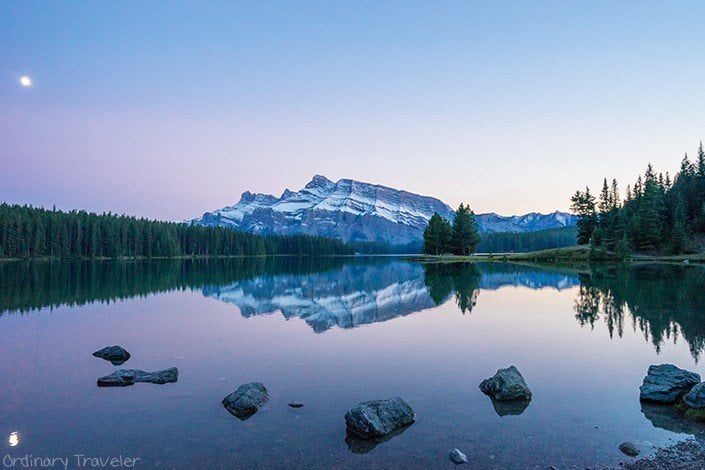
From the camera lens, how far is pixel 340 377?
70.3 ft

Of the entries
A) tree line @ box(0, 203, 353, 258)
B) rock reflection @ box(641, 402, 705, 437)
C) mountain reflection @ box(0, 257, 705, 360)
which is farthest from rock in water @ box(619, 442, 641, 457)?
tree line @ box(0, 203, 353, 258)

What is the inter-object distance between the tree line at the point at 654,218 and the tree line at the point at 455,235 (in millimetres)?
35995

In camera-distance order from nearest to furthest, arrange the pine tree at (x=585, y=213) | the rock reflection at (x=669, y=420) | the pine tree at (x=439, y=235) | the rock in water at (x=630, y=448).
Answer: the rock in water at (x=630, y=448), the rock reflection at (x=669, y=420), the pine tree at (x=585, y=213), the pine tree at (x=439, y=235)

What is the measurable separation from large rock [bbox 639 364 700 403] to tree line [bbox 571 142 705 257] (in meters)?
114

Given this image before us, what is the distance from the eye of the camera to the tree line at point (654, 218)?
11800 cm

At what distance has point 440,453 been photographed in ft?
44.5

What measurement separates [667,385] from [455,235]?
140 meters

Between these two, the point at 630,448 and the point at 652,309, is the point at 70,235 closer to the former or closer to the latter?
the point at 652,309

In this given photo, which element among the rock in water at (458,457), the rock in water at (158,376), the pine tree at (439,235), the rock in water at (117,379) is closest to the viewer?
the rock in water at (458,457)

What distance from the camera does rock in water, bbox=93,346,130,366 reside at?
25.1 meters

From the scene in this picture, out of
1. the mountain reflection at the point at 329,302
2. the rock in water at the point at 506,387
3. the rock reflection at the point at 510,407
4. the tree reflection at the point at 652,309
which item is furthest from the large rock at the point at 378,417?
the tree reflection at the point at 652,309

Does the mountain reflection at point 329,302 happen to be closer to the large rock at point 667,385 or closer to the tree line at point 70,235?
the large rock at point 667,385

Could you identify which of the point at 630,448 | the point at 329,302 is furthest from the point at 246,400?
the point at 329,302

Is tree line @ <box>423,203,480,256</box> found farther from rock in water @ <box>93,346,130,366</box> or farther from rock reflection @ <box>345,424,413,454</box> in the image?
rock reflection @ <box>345,424,413,454</box>
